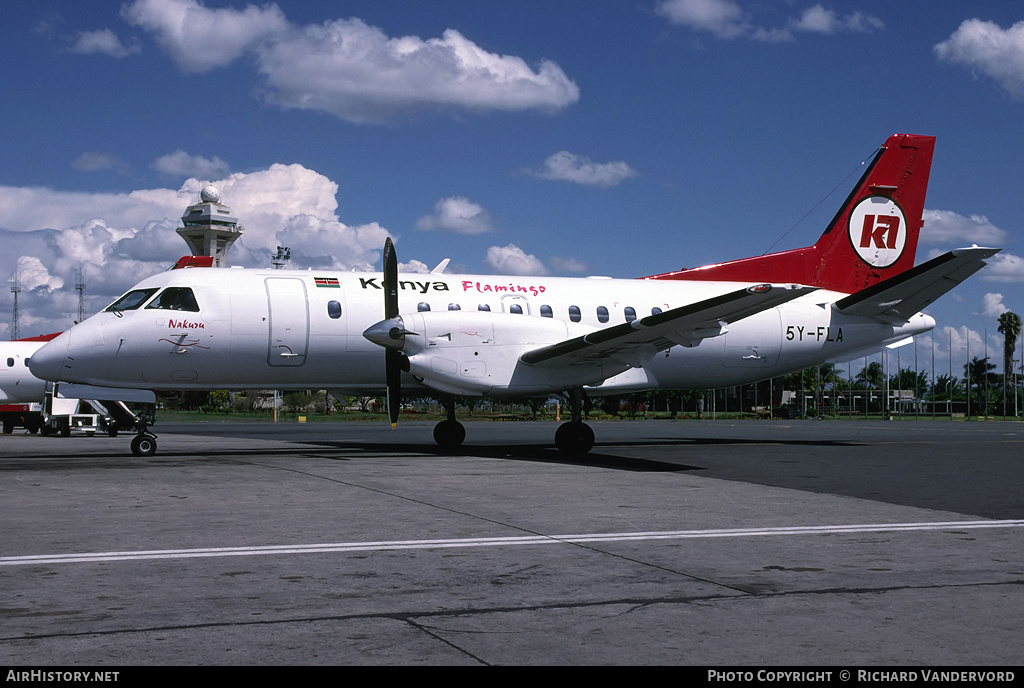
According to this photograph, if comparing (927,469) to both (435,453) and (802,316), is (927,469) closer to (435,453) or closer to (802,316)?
(802,316)

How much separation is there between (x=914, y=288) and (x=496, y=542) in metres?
15.5

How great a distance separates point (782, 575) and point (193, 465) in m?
11.9

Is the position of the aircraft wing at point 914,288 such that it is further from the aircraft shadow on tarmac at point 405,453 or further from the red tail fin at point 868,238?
the aircraft shadow on tarmac at point 405,453

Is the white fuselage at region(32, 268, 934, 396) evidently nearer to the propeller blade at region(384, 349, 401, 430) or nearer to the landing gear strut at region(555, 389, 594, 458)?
the propeller blade at region(384, 349, 401, 430)

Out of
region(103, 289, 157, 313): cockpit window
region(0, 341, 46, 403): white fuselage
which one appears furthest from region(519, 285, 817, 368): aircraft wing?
region(0, 341, 46, 403): white fuselage

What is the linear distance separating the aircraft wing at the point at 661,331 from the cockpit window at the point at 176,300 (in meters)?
6.56

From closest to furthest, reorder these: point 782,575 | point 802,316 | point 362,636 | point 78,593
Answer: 1. point 362,636
2. point 78,593
3. point 782,575
4. point 802,316

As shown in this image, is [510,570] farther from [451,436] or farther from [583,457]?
[451,436]

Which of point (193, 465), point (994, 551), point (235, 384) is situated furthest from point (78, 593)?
point (235, 384)

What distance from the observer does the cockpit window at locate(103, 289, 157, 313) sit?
1755cm

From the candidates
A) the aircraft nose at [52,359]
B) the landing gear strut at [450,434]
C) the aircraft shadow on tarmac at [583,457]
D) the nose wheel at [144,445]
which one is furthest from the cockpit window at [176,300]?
the landing gear strut at [450,434]

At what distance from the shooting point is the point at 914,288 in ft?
65.7

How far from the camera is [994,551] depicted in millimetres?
7305
